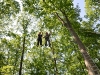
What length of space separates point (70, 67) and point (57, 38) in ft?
15.1

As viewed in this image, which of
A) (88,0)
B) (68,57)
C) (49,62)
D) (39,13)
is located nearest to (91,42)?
(68,57)

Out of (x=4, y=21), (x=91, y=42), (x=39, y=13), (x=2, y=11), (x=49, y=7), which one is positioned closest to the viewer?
(x=49, y=7)

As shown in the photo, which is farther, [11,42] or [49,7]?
[11,42]

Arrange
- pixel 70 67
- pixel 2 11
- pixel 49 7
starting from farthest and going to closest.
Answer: pixel 70 67
pixel 2 11
pixel 49 7

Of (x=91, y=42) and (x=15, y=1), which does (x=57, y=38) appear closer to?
(x=91, y=42)

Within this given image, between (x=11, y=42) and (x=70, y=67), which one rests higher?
(x=11, y=42)

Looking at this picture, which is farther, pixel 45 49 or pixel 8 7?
pixel 45 49

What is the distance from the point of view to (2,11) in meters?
16.2

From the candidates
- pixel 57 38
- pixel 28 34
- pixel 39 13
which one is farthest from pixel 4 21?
pixel 57 38

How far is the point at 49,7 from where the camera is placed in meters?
12.3

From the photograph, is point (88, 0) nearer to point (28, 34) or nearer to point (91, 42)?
point (91, 42)

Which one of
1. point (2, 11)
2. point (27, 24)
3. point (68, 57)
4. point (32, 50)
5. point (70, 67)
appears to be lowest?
point (70, 67)

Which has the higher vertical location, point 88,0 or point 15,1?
point 88,0

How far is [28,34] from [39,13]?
9.60m
